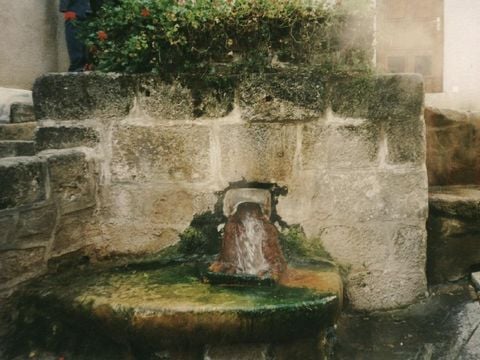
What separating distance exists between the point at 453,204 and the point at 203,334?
1829 mm

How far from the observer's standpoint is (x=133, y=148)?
2539 mm

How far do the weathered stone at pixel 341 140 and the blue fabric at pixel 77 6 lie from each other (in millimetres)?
2759

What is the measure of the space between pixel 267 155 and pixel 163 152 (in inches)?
24.2

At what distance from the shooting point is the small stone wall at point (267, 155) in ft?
8.09

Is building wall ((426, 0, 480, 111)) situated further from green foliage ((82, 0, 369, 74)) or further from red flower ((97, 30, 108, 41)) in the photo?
red flower ((97, 30, 108, 41))

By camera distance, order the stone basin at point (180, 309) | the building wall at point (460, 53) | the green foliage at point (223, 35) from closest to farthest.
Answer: the stone basin at point (180, 309) < the green foliage at point (223, 35) < the building wall at point (460, 53)

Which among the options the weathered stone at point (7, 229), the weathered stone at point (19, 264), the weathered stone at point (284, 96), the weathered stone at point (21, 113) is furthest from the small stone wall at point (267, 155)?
the weathered stone at point (21, 113)

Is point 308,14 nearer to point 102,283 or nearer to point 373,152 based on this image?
point 373,152

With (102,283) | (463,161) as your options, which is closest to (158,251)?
(102,283)

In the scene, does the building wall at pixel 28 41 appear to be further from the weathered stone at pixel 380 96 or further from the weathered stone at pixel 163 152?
the weathered stone at pixel 380 96

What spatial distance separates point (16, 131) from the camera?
3467mm

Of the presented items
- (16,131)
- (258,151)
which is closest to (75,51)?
(16,131)

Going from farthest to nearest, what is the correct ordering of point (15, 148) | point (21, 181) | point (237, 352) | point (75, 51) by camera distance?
point (75, 51)
point (15, 148)
point (21, 181)
point (237, 352)

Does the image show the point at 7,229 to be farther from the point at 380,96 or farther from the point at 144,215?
the point at 380,96
